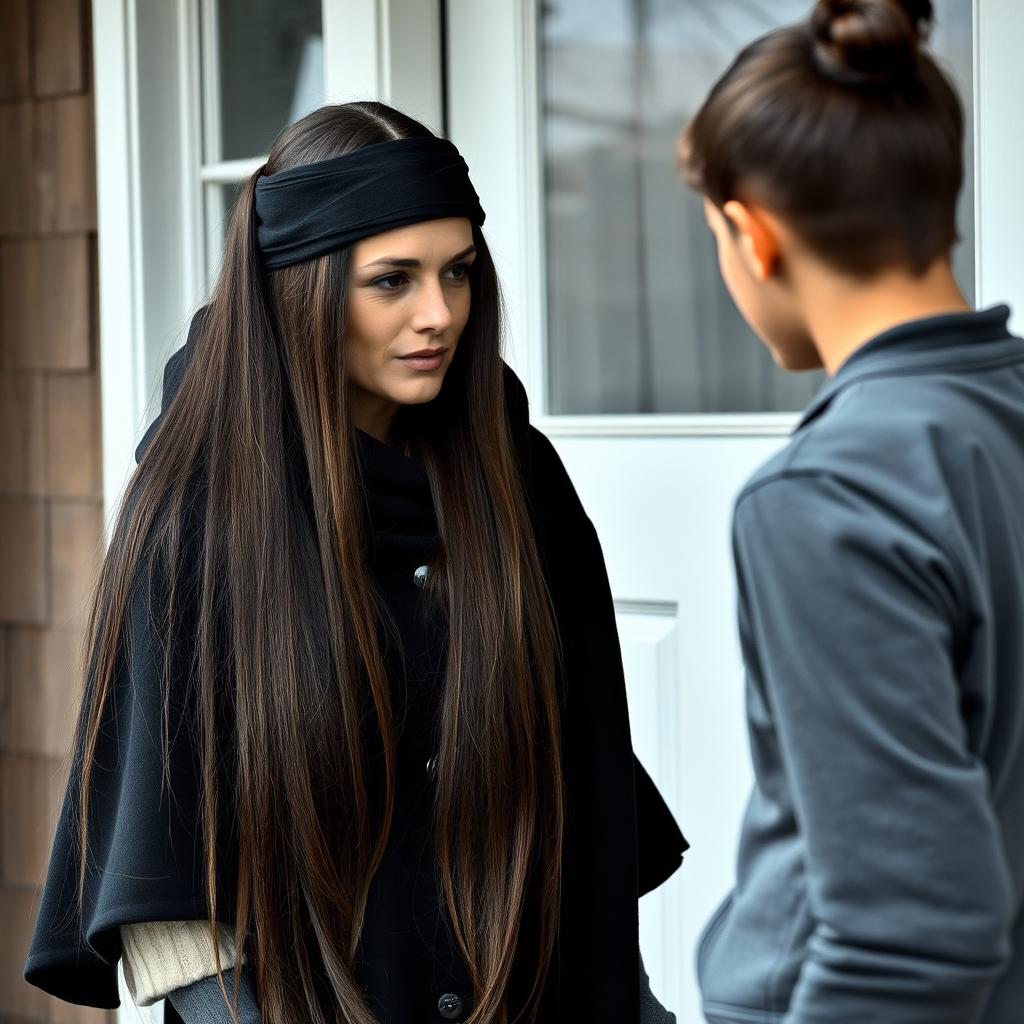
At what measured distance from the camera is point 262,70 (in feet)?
8.43

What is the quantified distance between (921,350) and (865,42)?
190mm

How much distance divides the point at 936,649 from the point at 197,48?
2205mm

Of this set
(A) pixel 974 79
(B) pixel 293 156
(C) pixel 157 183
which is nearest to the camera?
(B) pixel 293 156

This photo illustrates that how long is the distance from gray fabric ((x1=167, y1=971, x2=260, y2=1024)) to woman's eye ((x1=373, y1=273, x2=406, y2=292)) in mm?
742

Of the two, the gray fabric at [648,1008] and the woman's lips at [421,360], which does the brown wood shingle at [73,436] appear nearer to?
the woman's lips at [421,360]

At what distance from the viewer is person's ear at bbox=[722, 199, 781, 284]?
87cm

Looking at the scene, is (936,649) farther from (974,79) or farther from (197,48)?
(197,48)

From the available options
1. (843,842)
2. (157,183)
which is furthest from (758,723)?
(157,183)

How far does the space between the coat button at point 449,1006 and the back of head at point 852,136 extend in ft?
3.12

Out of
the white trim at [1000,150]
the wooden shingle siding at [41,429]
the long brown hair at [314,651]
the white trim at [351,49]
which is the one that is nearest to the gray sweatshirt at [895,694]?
the long brown hair at [314,651]

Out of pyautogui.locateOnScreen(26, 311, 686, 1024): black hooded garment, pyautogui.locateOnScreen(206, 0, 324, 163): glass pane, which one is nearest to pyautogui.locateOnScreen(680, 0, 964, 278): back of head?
pyautogui.locateOnScreen(26, 311, 686, 1024): black hooded garment

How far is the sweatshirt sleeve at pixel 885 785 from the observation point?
2.55 feet

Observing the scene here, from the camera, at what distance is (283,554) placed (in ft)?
4.83

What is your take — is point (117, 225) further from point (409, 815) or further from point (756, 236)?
point (756, 236)
